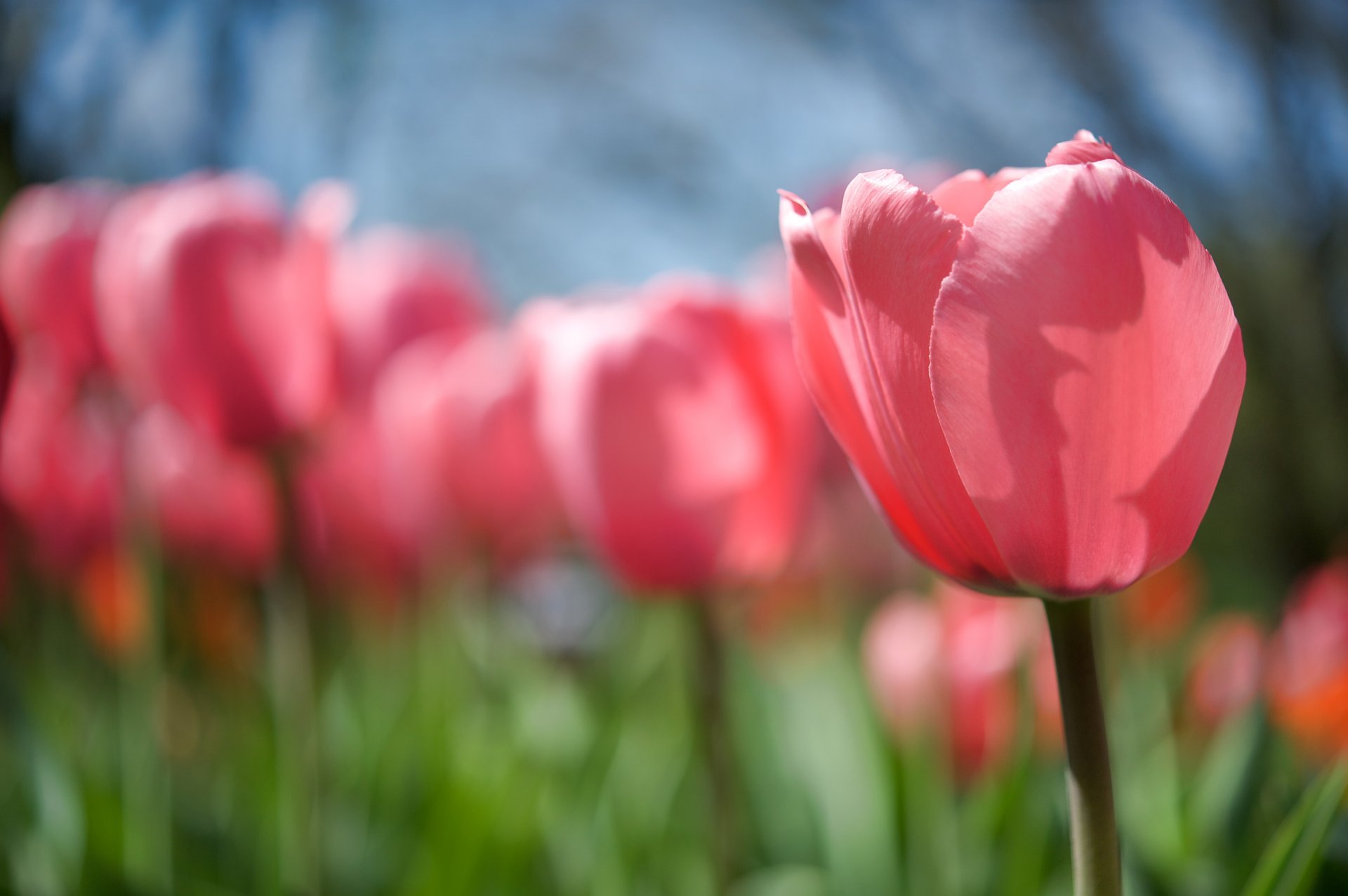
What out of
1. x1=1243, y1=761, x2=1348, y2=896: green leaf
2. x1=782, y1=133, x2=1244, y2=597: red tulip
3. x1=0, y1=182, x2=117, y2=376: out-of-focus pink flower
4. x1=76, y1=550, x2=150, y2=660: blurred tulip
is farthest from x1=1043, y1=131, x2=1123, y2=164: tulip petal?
x1=76, y1=550, x2=150, y2=660: blurred tulip

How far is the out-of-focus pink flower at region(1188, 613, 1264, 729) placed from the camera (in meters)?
0.60

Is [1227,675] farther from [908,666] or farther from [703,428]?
[703,428]

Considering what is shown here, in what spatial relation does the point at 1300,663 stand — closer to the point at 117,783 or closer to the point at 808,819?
the point at 808,819

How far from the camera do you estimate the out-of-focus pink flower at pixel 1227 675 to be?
600 mm

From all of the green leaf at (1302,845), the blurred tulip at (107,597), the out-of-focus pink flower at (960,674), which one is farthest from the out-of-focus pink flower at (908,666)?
the blurred tulip at (107,597)

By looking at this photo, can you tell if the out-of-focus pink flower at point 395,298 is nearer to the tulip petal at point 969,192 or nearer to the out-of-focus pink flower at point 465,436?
the out-of-focus pink flower at point 465,436

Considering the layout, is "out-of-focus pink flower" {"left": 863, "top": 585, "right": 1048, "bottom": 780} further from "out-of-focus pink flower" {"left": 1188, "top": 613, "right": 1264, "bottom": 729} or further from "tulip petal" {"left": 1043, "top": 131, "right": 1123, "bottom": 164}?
"tulip petal" {"left": 1043, "top": 131, "right": 1123, "bottom": 164}

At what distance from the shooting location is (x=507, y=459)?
0.77 metres

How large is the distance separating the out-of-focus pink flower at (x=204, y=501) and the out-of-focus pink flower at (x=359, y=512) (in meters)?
0.05

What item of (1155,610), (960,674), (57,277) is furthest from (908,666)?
(57,277)

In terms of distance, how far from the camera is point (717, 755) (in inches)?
19.1

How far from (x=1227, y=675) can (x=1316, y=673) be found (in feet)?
0.19

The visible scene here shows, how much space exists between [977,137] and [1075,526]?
5.59ft

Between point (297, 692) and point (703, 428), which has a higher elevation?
point (703, 428)
